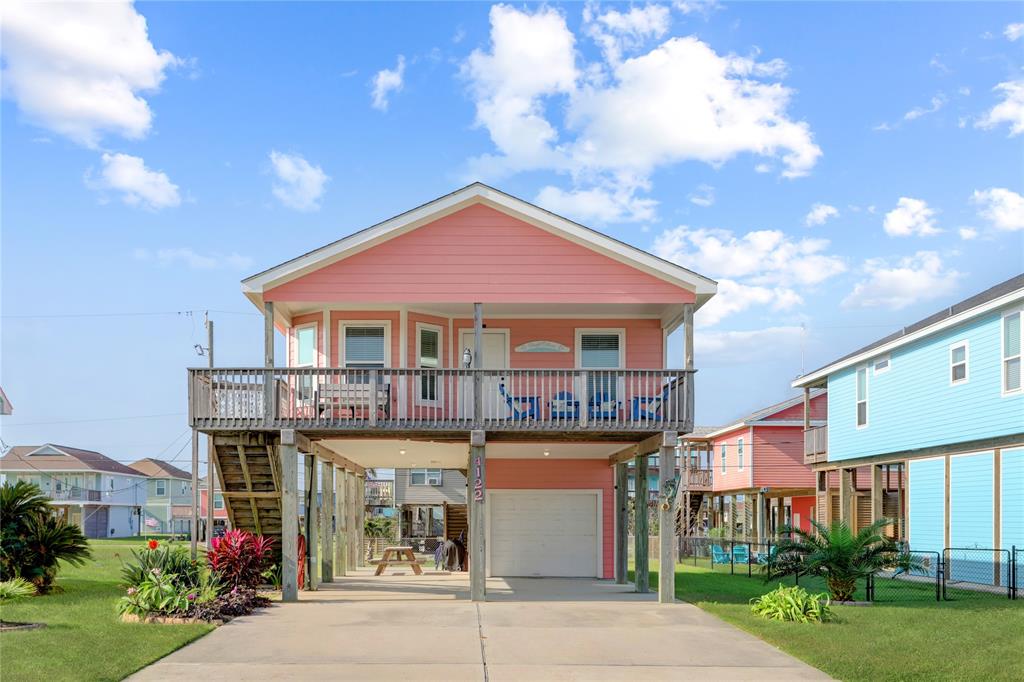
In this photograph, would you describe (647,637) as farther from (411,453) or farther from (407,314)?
(411,453)

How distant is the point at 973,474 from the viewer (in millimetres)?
23297

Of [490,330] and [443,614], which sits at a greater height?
[490,330]

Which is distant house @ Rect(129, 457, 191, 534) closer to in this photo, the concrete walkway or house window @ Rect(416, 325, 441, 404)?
house window @ Rect(416, 325, 441, 404)

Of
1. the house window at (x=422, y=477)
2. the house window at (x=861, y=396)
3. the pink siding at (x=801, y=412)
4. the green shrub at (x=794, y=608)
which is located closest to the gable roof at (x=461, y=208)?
the green shrub at (x=794, y=608)

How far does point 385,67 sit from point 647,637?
1036 centimetres

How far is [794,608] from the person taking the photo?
15852 mm

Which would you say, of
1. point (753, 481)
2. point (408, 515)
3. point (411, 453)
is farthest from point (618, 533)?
point (408, 515)

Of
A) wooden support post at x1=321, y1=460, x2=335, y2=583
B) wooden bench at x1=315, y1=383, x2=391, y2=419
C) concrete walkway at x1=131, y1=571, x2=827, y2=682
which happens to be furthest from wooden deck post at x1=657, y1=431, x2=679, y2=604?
wooden support post at x1=321, y1=460, x2=335, y2=583

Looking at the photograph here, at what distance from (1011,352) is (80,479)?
6400 centimetres

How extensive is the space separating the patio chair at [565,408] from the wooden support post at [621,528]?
468 centimetres

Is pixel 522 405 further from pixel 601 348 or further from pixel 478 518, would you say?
pixel 601 348

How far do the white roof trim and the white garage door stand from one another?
27.9 ft

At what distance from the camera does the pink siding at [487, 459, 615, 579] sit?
2523 centimetres

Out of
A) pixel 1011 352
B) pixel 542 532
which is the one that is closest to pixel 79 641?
pixel 542 532
